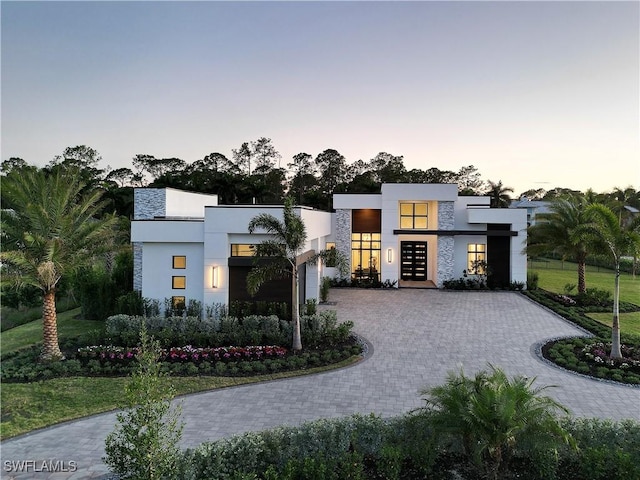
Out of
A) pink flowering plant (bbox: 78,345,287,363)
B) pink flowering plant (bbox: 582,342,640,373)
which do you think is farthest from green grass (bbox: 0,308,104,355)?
pink flowering plant (bbox: 582,342,640,373)

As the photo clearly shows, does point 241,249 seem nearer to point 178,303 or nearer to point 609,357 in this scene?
point 178,303

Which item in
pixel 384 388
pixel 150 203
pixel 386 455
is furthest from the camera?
pixel 150 203

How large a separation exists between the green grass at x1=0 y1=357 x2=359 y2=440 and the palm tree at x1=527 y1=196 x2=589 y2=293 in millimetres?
14066

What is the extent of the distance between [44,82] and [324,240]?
13.8m

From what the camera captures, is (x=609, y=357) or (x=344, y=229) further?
(x=344, y=229)

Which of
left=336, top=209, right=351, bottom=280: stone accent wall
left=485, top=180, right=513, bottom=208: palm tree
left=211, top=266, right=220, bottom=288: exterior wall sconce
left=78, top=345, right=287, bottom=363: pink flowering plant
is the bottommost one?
left=78, top=345, right=287, bottom=363: pink flowering plant

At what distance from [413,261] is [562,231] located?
308 inches

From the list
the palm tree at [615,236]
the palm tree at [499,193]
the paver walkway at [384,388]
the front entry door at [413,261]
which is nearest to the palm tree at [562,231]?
the paver walkway at [384,388]

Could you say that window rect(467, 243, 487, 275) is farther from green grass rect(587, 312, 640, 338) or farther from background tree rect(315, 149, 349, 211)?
background tree rect(315, 149, 349, 211)

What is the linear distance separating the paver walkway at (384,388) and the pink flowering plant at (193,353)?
5.08ft

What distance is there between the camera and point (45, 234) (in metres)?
9.33

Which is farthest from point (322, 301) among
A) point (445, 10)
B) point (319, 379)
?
point (445, 10)

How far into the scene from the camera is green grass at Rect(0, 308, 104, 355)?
11500 mm

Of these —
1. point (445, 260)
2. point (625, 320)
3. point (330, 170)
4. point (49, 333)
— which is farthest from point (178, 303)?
point (330, 170)
